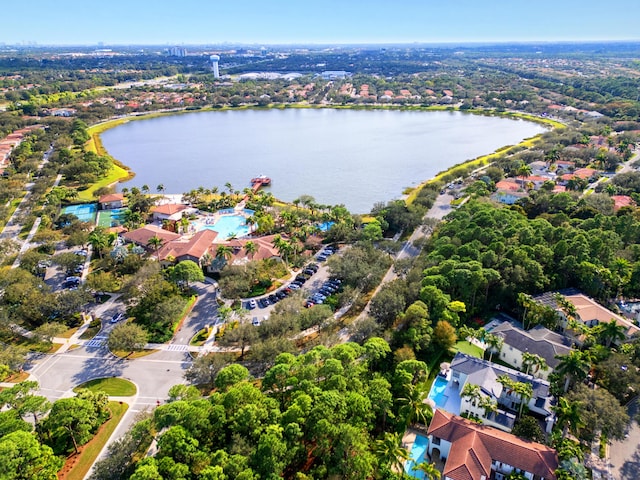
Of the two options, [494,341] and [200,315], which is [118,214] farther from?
[494,341]

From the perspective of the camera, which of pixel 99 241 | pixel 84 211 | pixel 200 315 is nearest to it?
pixel 200 315

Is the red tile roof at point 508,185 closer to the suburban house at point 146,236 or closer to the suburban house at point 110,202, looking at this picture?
the suburban house at point 146,236

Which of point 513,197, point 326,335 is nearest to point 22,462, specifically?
point 326,335

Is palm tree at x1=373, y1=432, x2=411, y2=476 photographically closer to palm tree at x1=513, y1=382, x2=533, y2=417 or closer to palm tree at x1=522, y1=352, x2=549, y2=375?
palm tree at x1=513, y1=382, x2=533, y2=417

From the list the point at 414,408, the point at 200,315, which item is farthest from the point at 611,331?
the point at 200,315

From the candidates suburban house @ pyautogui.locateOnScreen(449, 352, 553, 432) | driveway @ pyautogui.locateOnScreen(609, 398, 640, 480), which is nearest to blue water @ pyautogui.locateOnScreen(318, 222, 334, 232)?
suburban house @ pyautogui.locateOnScreen(449, 352, 553, 432)
